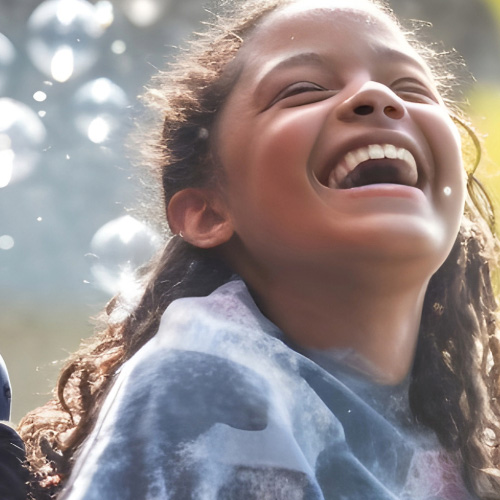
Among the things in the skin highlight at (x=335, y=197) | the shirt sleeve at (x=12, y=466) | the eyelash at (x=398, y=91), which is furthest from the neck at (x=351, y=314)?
the shirt sleeve at (x=12, y=466)

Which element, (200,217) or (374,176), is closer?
(374,176)

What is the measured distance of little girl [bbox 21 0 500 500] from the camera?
59 cm

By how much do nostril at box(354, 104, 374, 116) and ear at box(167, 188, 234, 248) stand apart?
0.64 feet

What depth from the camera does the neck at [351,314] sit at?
740 mm

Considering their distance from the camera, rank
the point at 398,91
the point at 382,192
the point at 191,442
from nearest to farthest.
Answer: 1. the point at 191,442
2. the point at 382,192
3. the point at 398,91

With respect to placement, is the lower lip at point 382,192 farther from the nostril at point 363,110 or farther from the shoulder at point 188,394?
the shoulder at point 188,394

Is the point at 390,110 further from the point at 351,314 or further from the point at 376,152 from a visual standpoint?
the point at 351,314

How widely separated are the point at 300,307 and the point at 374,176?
0.16 metres

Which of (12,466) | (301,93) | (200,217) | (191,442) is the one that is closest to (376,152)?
(301,93)

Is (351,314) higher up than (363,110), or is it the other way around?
(363,110)

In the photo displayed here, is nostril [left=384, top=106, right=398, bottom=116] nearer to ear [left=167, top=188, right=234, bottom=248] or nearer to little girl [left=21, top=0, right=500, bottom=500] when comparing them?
little girl [left=21, top=0, right=500, bottom=500]

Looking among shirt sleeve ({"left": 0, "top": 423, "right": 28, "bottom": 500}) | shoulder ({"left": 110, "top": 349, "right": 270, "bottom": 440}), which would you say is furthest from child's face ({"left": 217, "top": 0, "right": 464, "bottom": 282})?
shirt sleeve ({"left": 0, "top": 423, "right": 28, "bottom": 500})

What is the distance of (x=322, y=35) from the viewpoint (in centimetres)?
81

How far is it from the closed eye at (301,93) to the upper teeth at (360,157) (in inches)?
3.4
